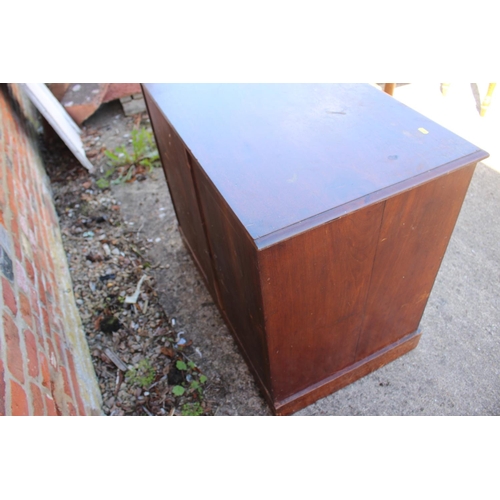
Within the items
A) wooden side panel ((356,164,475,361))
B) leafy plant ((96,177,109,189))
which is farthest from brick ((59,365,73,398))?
leafy plant ((96,177,109,189))

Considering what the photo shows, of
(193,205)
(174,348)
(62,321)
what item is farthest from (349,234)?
A: (62,321)

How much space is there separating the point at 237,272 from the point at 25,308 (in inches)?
30.5

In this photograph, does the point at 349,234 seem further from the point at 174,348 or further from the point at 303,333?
the point at 174,348

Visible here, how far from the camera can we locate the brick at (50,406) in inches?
48.9

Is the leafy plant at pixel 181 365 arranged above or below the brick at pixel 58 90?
below

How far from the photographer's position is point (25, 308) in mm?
1441

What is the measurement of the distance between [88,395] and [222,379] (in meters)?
0.63

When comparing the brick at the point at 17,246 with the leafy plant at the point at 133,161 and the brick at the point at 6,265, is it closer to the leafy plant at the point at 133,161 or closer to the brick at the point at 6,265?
the brick at the point at 6,265

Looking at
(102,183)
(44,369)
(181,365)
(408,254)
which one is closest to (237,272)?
(408,254)

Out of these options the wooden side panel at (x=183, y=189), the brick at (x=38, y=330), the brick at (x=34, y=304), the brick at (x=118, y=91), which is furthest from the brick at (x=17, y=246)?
the brick at (x=118, y=91)

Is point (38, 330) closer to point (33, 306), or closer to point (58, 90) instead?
point (33, 306)

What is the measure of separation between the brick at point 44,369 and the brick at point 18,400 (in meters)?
0.21

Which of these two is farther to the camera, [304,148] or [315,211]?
[304,148]

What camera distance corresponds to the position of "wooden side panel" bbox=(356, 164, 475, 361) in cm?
129
